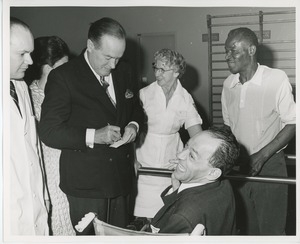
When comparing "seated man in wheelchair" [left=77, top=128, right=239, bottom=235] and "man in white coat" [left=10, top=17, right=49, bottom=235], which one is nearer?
"seated man in wheelchair" [left=77, top=128, right=239, bottom=235]

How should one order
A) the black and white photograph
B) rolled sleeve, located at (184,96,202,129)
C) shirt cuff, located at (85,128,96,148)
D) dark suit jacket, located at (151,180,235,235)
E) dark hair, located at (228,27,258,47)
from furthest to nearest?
1. rolled sleeve, located at (184,96,202,129)
2. dark hair, located at (228,27,258,47)
3. shirt cuff, located at (85,128,96,148)
4. the black and white photograph
5. dark suit jacket, located at (151,180,235,235)

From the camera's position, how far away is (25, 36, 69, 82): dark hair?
1.30 meters

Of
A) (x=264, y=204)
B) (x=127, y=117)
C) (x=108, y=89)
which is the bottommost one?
(x=264, y=204)

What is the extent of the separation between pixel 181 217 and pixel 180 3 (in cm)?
78

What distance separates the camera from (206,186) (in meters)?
1.05

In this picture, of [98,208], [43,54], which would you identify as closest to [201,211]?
[98,208]

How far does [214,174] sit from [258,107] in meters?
0.52

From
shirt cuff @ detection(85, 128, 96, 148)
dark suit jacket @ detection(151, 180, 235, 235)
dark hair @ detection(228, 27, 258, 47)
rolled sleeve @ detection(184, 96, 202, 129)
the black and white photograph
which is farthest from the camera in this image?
rolled sleeve @ detection(184, 96, 202, 129)

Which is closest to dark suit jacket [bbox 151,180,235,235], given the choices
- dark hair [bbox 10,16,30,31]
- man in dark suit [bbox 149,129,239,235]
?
man in dark suit [bbox 149,129,239,235]

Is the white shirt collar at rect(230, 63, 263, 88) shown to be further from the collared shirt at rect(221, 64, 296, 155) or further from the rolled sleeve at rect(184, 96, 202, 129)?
the rolled sleeve at rect(184, 96, 202, 129)

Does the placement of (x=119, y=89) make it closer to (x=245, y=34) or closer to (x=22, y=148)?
(x=22, y=148)

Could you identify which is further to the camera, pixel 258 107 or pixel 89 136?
pixel 258 107

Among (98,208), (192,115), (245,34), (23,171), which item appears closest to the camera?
(23,171)

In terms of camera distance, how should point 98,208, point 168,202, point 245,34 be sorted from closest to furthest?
point 168,202, point 98,208, point 245,34
